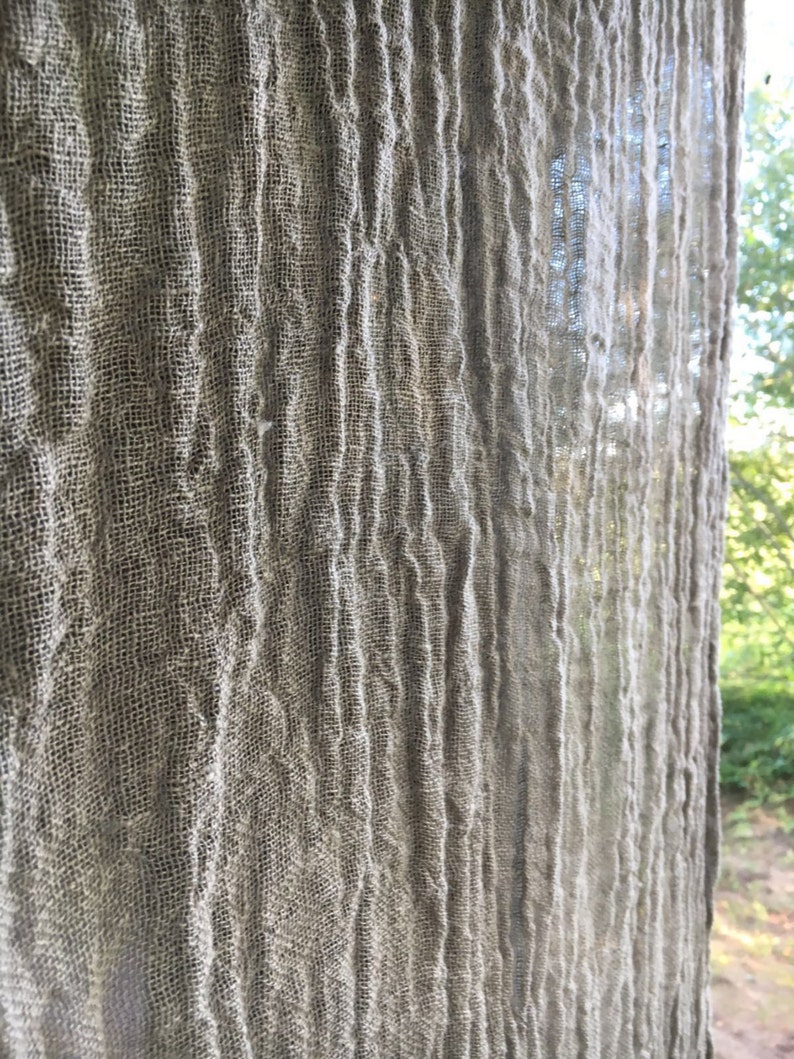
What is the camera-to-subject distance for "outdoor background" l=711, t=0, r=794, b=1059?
44.5 inches

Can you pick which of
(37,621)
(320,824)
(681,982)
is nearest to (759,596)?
(681,982)

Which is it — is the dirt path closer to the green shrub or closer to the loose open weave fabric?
the green shrub

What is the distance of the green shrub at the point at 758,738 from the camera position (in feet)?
4.76

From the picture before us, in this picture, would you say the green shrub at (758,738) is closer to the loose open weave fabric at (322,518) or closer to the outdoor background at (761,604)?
the outdoor background at (761,604)

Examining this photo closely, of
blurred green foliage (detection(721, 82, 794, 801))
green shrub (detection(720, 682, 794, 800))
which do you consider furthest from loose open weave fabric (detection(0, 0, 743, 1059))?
green shrub (detection(720, 682, 794, 800))

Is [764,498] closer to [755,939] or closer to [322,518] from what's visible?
[755,939]

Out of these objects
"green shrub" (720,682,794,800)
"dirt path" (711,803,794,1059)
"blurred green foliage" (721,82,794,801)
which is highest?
"blurred green foliage" (721,82,794,801)

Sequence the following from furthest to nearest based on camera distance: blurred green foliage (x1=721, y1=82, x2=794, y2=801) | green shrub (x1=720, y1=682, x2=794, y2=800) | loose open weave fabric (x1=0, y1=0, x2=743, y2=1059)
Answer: green shrub (x1=720, y1=682, x2=794, y2=800), blurred green foliage (x1=721, y1=82, x2=794, y2=801), loose open weave fabric (x1=0, y1=0, x2=743, y2=1059)

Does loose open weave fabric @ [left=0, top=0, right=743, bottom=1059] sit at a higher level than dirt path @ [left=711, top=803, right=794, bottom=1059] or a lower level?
higher

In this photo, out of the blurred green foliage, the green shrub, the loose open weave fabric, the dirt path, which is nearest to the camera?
the loose open weave fabric

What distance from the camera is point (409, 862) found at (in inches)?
20.2

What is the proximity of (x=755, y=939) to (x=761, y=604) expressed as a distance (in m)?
0.60

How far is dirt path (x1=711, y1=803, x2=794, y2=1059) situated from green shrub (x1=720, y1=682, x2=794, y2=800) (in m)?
0.05

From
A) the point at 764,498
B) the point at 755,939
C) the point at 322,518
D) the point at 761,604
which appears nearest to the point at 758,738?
the point at 761,604
